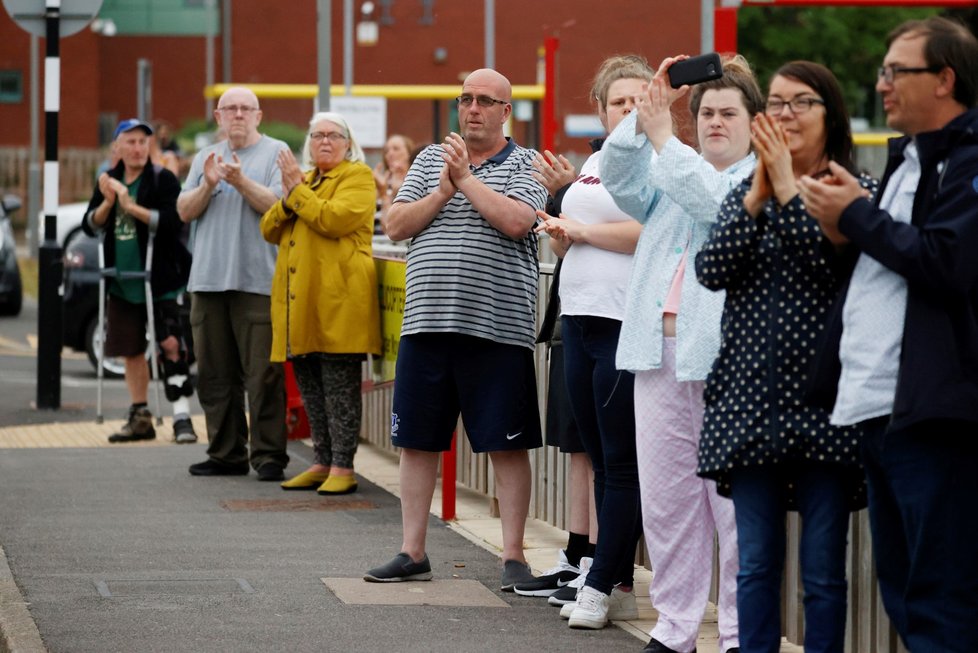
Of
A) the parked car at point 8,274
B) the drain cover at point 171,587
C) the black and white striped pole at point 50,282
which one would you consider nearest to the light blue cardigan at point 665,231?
the drain cover at point 171,587

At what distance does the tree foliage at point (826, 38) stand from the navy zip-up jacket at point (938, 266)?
151ft

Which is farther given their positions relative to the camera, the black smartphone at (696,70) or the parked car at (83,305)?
the parked car at (83,305)

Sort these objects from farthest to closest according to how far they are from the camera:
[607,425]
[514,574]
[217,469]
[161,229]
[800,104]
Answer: [161,229] → [217,469] → [514,574] → [607,425] → [800,104]

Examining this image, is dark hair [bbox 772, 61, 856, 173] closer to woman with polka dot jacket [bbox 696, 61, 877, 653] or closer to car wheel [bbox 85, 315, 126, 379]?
woman with polka dot jacket [bbox 696, 61, 877, 653]

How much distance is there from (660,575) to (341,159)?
3954 millimetres

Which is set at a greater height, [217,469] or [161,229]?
[161,229]

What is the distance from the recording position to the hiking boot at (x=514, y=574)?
262 inches

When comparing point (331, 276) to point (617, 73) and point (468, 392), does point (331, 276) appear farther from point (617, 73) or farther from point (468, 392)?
point (617, 73)

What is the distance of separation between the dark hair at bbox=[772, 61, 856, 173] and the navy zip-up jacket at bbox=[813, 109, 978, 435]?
52 centimetres

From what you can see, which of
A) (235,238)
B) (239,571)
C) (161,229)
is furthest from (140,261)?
(239,571)

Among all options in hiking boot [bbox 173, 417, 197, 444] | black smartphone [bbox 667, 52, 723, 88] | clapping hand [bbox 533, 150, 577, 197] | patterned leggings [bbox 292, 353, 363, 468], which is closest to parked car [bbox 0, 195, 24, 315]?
hiking boot [bbox 173, 417, 197, 444]

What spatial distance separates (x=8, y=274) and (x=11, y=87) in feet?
105

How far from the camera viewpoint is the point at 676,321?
512 cm

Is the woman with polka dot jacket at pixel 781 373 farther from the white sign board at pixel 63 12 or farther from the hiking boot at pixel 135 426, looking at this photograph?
the white sign board at pixel 63 12
